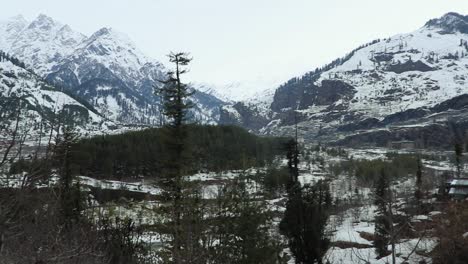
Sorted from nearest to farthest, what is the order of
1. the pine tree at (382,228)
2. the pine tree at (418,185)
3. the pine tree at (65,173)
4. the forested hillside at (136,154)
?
1. the pine tree at (65,173)
2. the pine tree at (382,228)
3. the pine tree at (418,185)
4. the forested hillside at (136,154)

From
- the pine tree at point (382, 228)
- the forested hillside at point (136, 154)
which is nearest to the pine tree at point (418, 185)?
the pine tree at point (382, 228)

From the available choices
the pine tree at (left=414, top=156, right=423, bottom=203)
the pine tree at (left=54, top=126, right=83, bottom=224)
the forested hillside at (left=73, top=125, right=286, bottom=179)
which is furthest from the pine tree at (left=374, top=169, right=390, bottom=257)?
the forested hillside at (left=73, top=125, right=286, bottom=179)

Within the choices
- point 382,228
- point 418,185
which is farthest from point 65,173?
point 418,185

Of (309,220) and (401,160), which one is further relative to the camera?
(401,160)

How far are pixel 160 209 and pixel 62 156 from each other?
86.2ft

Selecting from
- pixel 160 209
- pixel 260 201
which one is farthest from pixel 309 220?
pixel 160 209

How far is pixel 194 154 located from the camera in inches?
1592

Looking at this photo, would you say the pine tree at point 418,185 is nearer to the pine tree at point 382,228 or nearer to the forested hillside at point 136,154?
the pine tree at point 382,228

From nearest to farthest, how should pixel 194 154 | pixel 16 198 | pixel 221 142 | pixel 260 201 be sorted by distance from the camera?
pixel 16 198 < pixel 260 201 < pixel 194 154 < pixel 221 142

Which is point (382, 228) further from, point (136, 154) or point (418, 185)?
point (136, 154)

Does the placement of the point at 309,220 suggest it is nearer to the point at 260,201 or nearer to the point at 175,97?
the point at 260,201

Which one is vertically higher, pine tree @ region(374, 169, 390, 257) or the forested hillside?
the forested hillside

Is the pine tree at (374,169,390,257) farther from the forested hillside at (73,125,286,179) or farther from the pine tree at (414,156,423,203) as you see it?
the forested hillside at (73,125,286,179)

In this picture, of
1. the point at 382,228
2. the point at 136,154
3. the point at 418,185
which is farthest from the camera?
the point at 136,154
